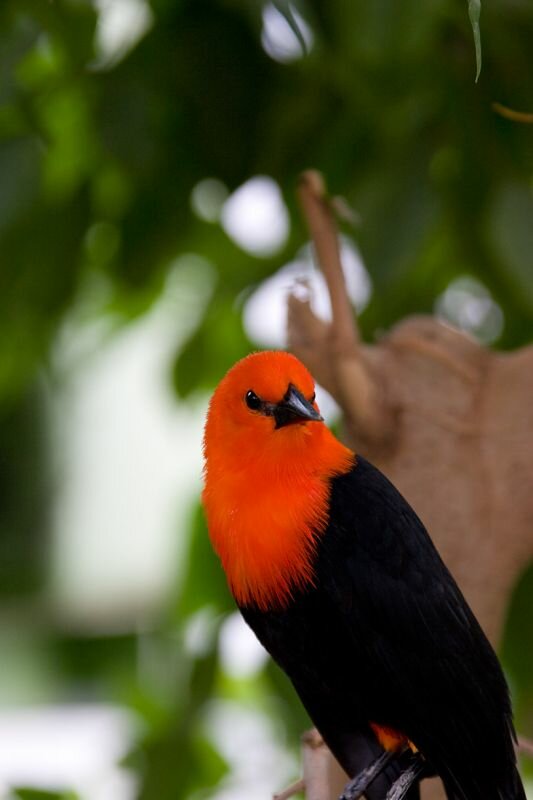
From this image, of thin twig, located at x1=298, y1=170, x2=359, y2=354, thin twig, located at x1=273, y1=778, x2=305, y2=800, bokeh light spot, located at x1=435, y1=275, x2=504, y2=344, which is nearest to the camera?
thin twig, located at x1=273, y1=778, x2=305, y2=800

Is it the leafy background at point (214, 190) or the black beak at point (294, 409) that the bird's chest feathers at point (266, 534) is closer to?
the black beak at point (294, 409)

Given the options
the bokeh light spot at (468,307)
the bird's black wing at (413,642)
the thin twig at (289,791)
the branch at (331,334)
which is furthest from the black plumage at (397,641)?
the bokeh light spot at (468,307)

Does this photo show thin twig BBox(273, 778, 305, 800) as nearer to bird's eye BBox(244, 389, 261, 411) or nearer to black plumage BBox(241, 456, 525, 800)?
black plumage BBox(241, 456, 525, 800)

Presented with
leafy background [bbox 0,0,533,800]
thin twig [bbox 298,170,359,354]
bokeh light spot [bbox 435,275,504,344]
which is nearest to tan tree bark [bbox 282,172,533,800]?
thin twig [bbox 298,170,359,354]

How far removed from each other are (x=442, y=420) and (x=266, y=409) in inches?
28.3

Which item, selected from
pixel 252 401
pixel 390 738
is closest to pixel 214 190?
pixel 252 401

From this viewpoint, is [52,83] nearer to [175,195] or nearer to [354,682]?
[175,195]

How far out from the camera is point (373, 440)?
2.24 m

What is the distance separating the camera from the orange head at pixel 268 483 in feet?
5.15

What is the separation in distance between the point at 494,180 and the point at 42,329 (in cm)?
88

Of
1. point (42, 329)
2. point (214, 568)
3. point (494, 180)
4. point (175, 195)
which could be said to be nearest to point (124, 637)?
point (214, 568)

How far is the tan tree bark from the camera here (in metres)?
2.15

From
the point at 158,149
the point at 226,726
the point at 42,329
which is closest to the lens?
the point at 158,149

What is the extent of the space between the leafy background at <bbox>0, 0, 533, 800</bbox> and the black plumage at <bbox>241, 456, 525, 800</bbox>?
1.95 ft
